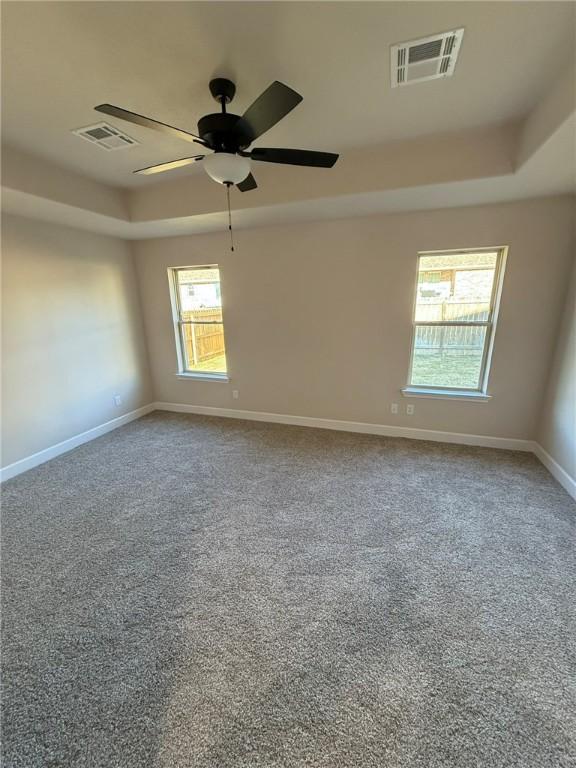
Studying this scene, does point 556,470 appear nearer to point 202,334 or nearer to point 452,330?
point 452,330

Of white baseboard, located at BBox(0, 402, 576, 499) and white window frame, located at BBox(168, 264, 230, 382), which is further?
white window frame, located at BBox(168, 264, 230, 382)

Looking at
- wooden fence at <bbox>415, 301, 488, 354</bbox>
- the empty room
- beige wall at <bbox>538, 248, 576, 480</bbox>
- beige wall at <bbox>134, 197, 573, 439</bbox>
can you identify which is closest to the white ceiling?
the empty room

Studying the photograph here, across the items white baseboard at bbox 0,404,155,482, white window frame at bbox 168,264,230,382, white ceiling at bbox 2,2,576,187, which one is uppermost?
white ceiling at bbox 2,2,576,187

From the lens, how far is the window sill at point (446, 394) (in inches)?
130

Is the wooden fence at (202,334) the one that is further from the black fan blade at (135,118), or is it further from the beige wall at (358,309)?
the black fan blade at (135,118)

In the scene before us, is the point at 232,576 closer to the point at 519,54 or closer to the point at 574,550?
the point at 574,550

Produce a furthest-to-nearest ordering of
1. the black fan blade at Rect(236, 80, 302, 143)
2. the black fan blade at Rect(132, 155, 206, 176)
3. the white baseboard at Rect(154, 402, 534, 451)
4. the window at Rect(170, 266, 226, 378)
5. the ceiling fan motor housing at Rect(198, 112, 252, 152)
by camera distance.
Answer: the window at Rect(170, 266, 226, 378)
the white baseboard at Rect(154, 402, 534, 451)
the black fan blade at Rect(132, 155, 206, 176)
the ceiling fan motor housing at Rect(198, 112, 252, 152)
the black fan blade at Rect(236, 80, 302, 143)

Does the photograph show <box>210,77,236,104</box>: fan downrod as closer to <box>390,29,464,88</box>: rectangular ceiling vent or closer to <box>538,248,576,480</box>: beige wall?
<box>390,29,464,88</box>: rectangular ceiling vent

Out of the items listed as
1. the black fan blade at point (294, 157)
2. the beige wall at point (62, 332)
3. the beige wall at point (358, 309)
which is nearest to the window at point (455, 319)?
the beige wall at point (358, 309)

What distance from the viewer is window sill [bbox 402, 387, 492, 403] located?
3.30 meters

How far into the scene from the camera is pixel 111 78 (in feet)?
5.60

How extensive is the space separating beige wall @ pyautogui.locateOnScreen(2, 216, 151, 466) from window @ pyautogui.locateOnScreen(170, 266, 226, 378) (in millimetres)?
623

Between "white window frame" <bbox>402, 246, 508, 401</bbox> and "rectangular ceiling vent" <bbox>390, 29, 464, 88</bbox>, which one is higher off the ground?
"rectangular ceiling vent" <bbox>390, 29, 464, 88</bbox>

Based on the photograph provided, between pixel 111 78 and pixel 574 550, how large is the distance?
13.1 feet
